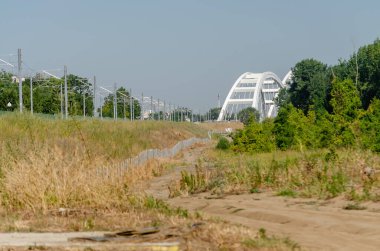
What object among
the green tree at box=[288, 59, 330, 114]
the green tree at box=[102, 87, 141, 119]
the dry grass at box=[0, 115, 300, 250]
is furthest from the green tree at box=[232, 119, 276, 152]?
the green tree at box=[102, 87, 141, 119]

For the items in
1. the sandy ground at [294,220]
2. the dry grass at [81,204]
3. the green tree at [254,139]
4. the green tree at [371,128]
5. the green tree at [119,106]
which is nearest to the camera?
the dry grass at [81,204]

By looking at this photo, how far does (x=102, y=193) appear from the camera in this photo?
13.4 metres

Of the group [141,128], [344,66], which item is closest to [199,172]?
[141,128]

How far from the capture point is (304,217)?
12492 millimetres

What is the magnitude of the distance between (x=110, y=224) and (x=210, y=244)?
256cm

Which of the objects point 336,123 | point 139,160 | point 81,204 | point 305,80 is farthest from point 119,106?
point 81,204

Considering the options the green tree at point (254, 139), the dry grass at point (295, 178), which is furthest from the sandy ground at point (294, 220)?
the green tree at point (254, 139)

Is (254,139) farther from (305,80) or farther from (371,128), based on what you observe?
(305,80)

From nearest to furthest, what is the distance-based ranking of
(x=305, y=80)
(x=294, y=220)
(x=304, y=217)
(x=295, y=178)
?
(x=294, y=220)
(x=304, y=217)
(x=295, y=178)
(x=305, y=80)

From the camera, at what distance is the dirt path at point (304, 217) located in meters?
10.0

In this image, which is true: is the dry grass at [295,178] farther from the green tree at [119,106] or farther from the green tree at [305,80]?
the green tree at [119,106]

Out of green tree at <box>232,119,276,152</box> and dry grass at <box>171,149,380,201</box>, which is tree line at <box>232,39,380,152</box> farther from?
dry grass at <box>171,149,380,201</box>

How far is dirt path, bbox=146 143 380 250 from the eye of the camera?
10.0 m

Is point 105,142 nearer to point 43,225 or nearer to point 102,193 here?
point 102,193
